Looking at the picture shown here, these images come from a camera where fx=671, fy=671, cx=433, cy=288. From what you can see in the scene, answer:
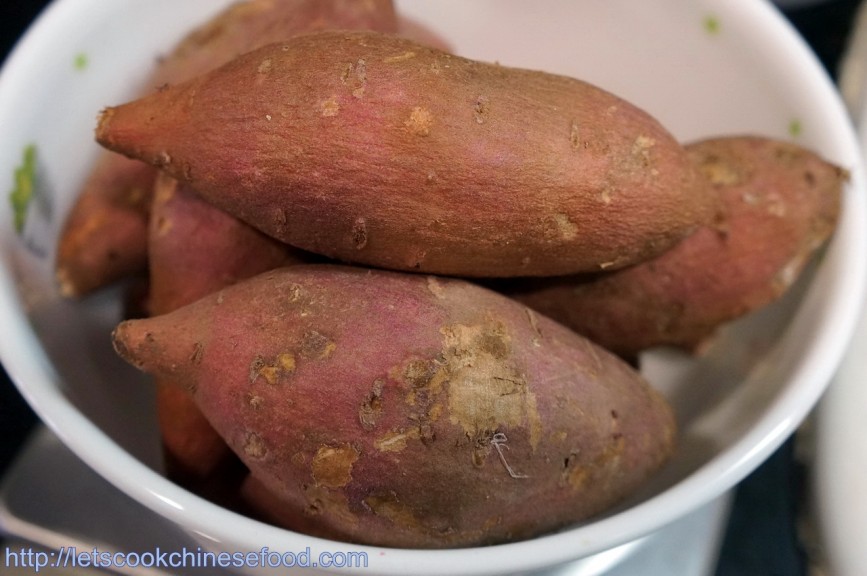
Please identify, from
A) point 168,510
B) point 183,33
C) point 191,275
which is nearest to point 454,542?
point 168,510

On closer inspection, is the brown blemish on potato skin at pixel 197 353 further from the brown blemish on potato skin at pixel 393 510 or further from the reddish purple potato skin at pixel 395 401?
the brown blemish on potato skin at pixel 393 510

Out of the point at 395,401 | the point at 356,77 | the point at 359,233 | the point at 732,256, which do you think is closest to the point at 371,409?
the point at 395,401

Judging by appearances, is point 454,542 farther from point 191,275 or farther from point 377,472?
point 191,275

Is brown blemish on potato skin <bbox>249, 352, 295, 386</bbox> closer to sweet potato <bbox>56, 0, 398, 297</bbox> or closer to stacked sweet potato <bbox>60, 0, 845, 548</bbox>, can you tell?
stacked sweet potato <bbox>60, 0, 845, 548</bbox>

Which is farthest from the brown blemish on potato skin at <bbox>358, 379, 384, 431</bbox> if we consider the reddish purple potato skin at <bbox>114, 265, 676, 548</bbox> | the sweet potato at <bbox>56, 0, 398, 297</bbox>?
the sweet potato at <bbox>56, 0, 398, 297</bbox>

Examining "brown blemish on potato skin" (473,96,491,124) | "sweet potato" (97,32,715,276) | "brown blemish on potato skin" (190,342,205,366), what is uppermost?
"brown blemish on potato skin" (473,96,491,124)
